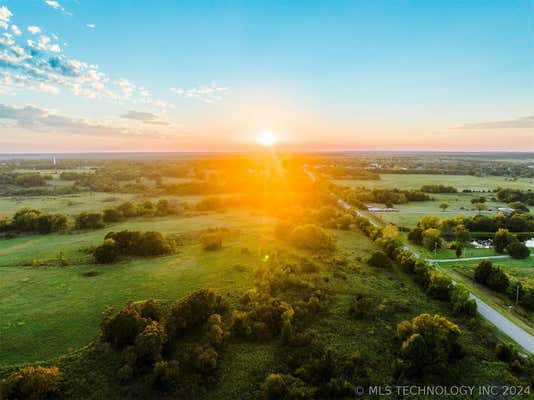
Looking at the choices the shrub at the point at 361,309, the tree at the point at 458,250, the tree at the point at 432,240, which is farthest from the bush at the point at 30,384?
the tree at the point at 458,250

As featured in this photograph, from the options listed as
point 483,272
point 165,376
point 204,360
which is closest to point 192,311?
point 204,360

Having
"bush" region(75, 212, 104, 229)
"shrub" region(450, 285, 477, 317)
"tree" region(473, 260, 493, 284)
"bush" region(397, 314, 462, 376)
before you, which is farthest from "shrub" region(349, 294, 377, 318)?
"bush" region(75, 212, 104, 229)

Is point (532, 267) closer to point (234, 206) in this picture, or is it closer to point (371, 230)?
point (371, 230)

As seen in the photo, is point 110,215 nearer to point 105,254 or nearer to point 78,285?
point 105,254

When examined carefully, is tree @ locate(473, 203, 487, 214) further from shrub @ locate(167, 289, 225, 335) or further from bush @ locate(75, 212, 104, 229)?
bush @ locate(75, 212, 104, 229)

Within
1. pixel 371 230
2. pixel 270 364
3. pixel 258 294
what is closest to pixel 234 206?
pixel 371 230
